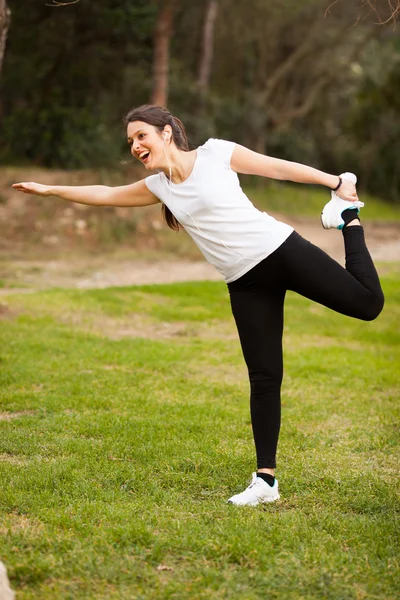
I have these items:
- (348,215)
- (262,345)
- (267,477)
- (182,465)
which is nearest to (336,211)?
(348,215)

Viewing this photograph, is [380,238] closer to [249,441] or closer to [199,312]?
[199,312]

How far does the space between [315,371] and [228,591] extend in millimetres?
4500

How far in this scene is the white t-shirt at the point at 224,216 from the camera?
3.95m

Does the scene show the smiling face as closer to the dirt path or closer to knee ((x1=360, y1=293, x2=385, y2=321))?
knee ((x1=360, y1=293, x2=385, y2=321))

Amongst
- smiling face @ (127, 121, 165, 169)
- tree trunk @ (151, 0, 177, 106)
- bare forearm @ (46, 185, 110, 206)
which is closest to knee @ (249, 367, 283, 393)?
smiling face @ (127, 121, 165, 169)

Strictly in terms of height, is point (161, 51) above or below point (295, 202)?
above

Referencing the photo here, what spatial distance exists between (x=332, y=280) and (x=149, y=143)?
1.15 metres

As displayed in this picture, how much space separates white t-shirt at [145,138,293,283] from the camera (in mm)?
3949

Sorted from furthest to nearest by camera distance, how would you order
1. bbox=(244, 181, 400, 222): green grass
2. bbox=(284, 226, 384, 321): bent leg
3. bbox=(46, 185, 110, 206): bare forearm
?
1. bbox=(244, 181, 400, 222): green grass
2. bbox=(46, 185, 110, 206): bare forearm
3. bbox=(284, 226, 384, 321): bent leg

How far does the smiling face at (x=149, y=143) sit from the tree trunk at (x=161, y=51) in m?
13.9

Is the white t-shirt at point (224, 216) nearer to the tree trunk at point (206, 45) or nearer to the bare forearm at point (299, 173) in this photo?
the bare forearm at point (299, 173)

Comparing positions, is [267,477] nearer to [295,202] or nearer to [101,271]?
[101,271]

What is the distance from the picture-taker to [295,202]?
985 inches

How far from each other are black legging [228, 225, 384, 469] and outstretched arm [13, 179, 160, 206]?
0.72 meters
